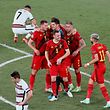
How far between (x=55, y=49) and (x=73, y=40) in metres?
→ 0.80

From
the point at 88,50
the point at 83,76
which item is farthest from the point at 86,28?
the point at 83,76

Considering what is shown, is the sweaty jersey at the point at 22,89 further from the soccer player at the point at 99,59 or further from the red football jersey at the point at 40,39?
the red football jersey at the point at 40,39

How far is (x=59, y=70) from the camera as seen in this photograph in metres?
13.5

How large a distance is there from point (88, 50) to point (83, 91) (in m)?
3.99

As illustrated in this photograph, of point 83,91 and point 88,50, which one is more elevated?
point 88,50

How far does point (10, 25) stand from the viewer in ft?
70.9

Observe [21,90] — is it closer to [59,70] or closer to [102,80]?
[59,70]

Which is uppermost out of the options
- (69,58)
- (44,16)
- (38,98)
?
(44,16)

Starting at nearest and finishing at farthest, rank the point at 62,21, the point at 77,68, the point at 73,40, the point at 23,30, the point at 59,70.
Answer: the point at 59,70 → the point at 73,40 → the point at 77,68 → the point at 23,30 → the point at 62,21

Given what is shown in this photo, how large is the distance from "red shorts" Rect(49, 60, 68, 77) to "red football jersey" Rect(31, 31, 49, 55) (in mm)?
684

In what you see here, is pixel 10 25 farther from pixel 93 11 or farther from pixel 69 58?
pixel 69 58

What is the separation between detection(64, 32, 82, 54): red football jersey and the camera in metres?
14.0

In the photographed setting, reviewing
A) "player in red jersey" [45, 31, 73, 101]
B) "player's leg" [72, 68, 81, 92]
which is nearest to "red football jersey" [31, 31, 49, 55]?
"player in red jersey" [45, 31, 73, 101]

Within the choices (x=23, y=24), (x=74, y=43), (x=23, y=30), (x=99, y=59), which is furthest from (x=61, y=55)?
(x=23, y=24)
